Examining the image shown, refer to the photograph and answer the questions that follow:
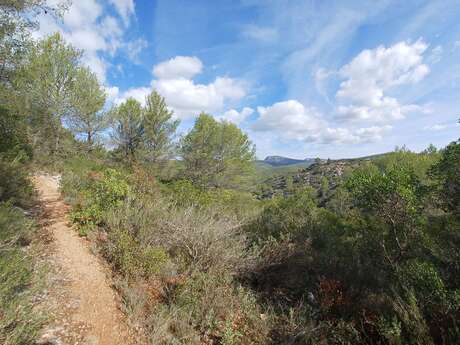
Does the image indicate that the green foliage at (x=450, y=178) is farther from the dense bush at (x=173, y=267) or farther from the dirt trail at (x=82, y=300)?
the dirt trail at (x=82, y=300)

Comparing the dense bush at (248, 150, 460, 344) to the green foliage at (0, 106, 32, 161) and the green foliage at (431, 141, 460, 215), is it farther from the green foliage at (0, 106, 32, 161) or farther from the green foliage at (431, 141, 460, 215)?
the green foliage at (0, 106, 32, 161)

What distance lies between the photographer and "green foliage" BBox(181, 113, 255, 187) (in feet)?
57.9

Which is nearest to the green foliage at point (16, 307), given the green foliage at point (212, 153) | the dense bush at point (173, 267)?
the dense bush at point (173, 267)

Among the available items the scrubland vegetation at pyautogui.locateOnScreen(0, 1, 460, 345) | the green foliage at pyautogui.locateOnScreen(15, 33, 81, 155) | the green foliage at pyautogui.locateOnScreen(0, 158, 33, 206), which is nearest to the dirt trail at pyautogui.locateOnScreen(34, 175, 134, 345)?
the scrubland vegetation at pyautogui.locateOnScreen(0, 1, 460, 345)

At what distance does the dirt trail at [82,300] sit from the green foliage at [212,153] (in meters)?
11.9

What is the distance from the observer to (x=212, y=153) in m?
17.9

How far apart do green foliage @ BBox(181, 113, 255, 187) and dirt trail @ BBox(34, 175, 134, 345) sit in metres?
11.9

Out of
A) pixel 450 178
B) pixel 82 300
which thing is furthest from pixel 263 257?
pixel 450 178

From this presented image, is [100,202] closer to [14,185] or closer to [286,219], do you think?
[14,185]

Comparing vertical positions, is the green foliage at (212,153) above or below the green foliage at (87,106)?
below

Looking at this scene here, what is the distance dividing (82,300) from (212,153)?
47.4 feet

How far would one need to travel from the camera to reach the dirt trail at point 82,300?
337 centimetres

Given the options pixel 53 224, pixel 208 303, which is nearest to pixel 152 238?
pixel 208 303

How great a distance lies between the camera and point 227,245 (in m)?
5.94
